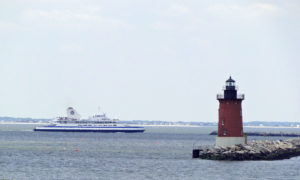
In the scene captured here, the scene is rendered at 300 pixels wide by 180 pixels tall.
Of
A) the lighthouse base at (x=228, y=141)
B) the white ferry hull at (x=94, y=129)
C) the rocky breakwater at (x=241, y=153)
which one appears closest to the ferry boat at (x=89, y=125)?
the white ferry hull at (x=94, y=129)

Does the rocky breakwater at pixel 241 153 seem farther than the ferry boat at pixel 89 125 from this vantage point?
No

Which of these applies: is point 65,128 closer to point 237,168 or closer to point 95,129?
point 95,129

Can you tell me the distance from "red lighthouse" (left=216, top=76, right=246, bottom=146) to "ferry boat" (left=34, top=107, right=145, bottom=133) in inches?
3933

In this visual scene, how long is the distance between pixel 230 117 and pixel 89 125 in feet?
340

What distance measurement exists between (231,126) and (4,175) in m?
20.1

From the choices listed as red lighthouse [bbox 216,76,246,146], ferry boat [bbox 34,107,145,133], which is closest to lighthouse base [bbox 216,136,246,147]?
red lighthouse [bbox 216,76,246,146]

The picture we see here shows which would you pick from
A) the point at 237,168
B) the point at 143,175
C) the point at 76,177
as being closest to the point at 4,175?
the point at 76,177

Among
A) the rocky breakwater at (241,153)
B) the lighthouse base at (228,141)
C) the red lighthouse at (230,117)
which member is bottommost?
the rocky breakwater at (241,153)

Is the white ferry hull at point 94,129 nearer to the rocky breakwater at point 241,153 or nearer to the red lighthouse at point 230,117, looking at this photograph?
the rocky breakwater at point 241,153

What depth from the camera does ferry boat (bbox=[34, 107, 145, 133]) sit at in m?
154

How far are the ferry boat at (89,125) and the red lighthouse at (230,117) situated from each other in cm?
9990

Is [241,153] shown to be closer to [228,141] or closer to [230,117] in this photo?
[228,141]

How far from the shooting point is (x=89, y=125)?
15500cm

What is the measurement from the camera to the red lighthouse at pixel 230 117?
54031 mm
